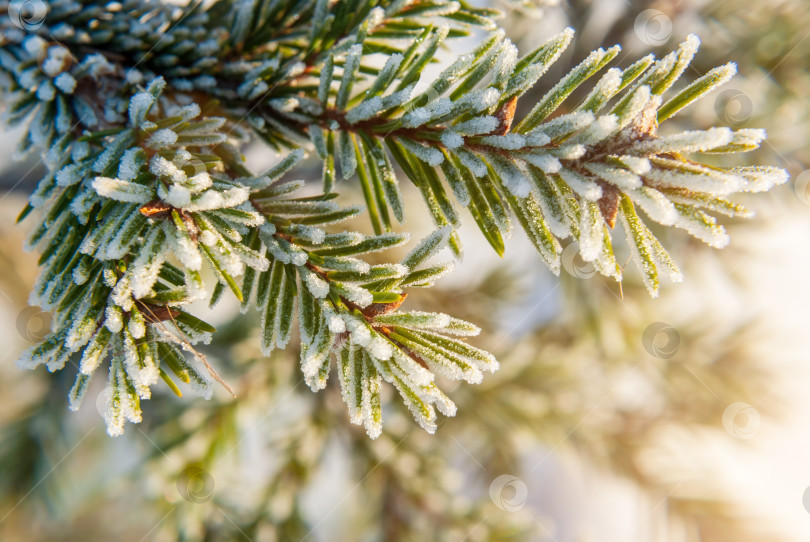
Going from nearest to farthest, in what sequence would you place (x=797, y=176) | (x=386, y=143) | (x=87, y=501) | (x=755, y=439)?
1. (x=386, y=143)
2. (x=797, y=176)
3. (x=755, y=439)
4. (x=87, y=501)

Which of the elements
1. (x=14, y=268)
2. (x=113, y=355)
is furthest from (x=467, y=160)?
(x=14, y=268)

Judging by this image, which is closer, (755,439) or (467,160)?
(467,160)

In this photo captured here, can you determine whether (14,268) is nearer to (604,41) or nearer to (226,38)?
(226,38)

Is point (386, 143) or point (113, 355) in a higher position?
point (386, 143)

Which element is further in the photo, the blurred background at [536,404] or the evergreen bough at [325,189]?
the blurred background at [536,404]

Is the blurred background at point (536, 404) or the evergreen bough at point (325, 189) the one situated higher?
the evergreen bough at point (325, 189)
